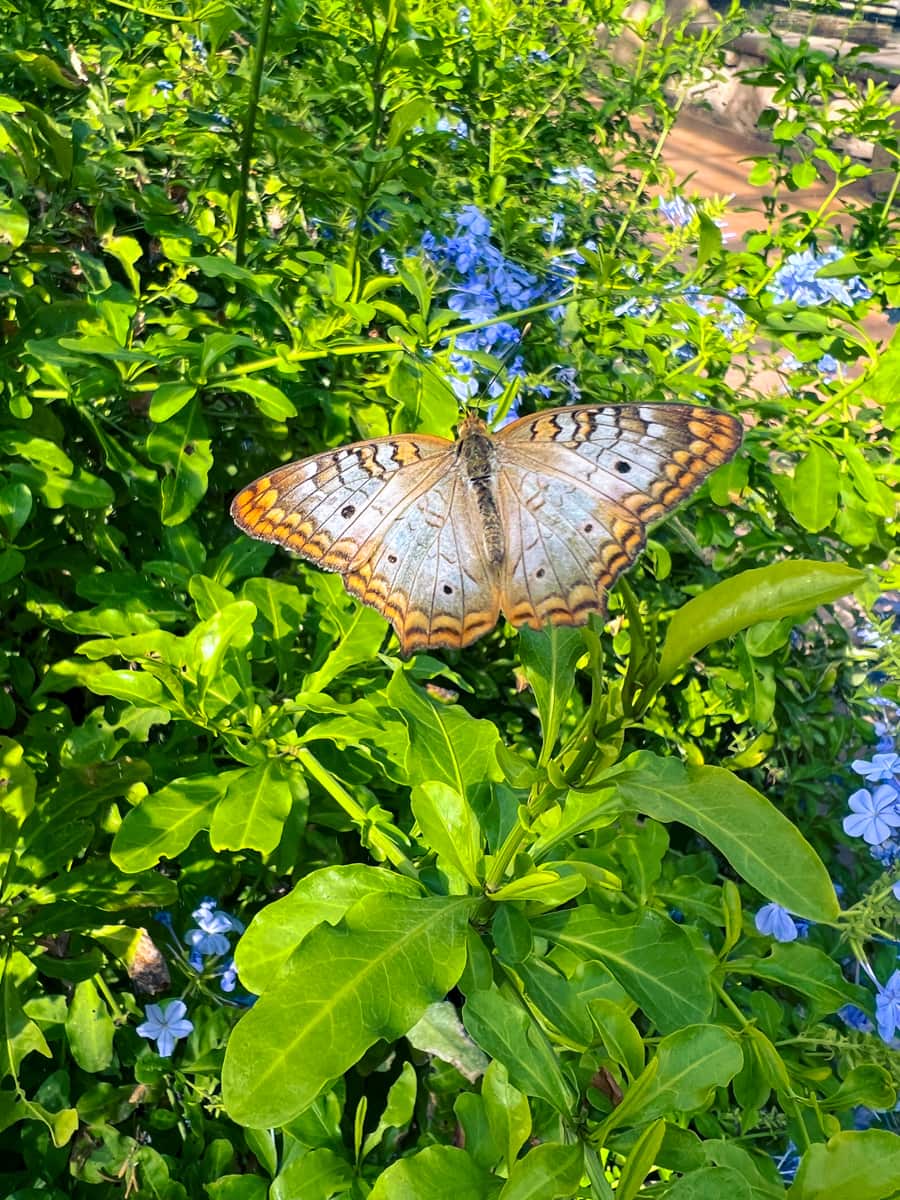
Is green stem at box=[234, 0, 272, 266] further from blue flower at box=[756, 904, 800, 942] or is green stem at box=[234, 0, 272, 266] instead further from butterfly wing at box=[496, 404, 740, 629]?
blue flower at box=[756, 904, 800, 942]

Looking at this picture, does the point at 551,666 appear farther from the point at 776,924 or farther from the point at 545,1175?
the point at 776,924

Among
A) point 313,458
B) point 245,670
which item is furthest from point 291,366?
point 245,670

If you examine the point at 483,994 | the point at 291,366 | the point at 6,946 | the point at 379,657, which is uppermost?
the point at 291,366

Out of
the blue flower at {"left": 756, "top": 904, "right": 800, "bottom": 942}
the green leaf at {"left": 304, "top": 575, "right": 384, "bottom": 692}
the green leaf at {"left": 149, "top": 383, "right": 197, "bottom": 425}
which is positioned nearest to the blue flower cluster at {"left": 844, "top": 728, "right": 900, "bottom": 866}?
the blue flower at {"left": 756, "top": 904, "right": 800, "bottom": 942}

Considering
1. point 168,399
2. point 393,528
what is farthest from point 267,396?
point 393,528

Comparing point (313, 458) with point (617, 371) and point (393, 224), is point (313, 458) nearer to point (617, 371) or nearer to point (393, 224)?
point (393, 224)

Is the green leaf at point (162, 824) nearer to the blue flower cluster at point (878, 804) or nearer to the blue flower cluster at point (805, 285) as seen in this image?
the blue flower cluster at point (878, 804)
